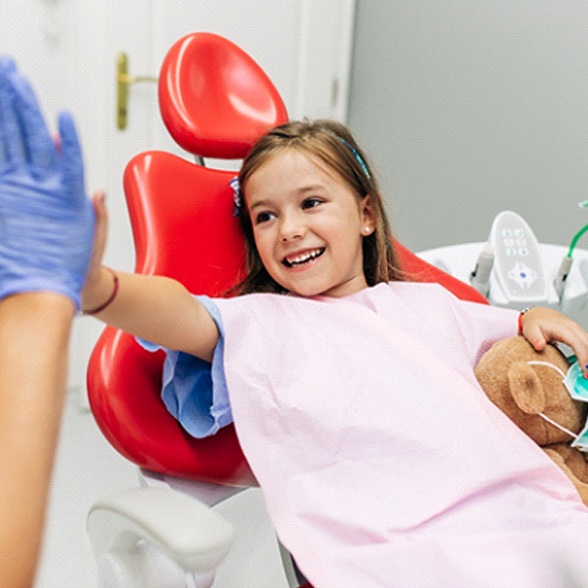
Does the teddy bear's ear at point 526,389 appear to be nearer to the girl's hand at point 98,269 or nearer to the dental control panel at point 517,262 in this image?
the dental control panel at point 517,262

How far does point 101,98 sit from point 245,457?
53.3 inches

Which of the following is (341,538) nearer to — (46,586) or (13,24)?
(46,586)

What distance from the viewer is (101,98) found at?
81.4 inches

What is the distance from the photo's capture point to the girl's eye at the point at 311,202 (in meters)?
1.12

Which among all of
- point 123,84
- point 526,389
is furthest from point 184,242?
point 123,84

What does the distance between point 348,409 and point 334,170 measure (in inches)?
14.9

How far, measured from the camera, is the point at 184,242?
1.13 meters

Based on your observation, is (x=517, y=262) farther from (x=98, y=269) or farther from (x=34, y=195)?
(x=34, y=195)

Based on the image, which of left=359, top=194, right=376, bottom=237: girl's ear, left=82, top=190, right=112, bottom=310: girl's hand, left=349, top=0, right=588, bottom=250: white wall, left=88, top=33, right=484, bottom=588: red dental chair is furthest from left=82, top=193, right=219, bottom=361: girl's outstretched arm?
left=349, top=0, right=588, bottom=250: white wall

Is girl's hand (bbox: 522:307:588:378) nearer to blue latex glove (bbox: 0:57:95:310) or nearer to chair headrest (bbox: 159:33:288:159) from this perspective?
chair headrest (bbox: 159:33:288:159)

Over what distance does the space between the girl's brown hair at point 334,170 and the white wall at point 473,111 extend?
0.81 meters

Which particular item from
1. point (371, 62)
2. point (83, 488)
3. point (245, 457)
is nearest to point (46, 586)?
point (83, 488)

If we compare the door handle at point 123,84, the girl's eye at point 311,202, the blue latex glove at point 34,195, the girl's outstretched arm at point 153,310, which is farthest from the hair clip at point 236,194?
the door handle at point 123,84

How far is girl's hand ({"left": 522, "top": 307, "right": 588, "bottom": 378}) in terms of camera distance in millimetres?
1106
